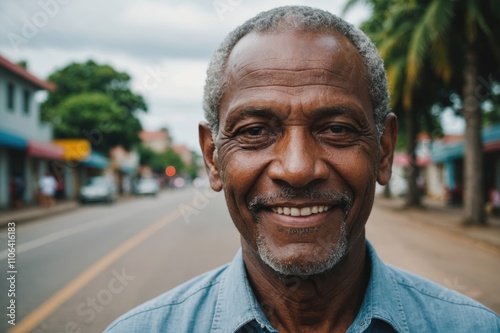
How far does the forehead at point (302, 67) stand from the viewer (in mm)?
1631

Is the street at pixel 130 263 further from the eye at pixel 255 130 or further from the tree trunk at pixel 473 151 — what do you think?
the eye at pixel 255 130

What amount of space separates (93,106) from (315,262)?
3189 centimetres

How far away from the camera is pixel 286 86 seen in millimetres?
1629

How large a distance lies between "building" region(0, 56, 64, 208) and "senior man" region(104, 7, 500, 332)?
768 inches

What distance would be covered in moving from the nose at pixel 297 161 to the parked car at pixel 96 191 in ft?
84.9

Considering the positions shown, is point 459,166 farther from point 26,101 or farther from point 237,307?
point 237,307

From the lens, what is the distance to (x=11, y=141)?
64.1ft

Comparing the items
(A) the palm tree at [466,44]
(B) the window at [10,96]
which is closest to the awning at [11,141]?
(B) the window at [10,96]

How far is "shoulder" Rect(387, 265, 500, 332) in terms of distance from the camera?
162 centimetres

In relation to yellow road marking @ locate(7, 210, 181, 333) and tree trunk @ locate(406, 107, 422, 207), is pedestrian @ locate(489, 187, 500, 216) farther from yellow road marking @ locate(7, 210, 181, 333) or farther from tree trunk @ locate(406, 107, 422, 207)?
yellow road marking @ locate(7, 210, 181, 333)

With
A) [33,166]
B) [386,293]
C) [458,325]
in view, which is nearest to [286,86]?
[386,293]

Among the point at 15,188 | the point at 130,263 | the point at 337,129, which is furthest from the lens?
the point at 15,188

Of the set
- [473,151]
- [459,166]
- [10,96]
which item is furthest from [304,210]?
[459,166]

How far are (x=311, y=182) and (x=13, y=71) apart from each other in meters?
22.9
